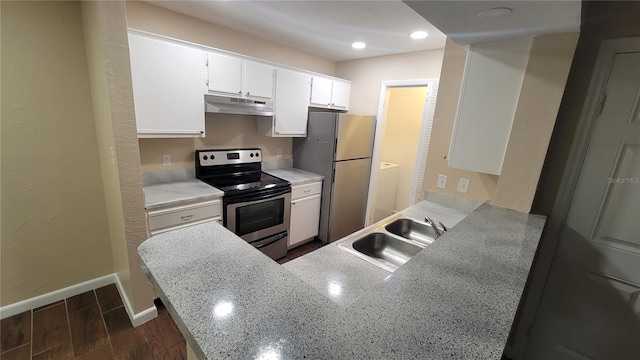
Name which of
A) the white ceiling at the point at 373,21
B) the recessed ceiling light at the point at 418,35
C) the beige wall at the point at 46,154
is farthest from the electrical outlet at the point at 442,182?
the beige wall at the point at 46,154

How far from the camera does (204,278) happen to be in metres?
0.73

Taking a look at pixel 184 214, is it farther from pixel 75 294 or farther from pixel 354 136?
pixel 354 136

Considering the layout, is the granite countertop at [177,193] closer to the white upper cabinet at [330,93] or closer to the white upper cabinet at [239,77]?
the white upper cabinet at [239,77]

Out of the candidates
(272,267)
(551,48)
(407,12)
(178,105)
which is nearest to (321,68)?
(407,12)

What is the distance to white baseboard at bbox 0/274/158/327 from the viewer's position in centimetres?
192

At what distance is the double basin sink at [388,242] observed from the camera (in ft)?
5.19

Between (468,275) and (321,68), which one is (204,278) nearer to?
(468,275)

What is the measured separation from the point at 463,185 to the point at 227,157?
2.34 metres

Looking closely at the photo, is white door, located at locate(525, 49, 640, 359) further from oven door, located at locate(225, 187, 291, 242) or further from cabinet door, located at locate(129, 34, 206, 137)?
cabinet door, located at locate(129, 34, 206, 137)

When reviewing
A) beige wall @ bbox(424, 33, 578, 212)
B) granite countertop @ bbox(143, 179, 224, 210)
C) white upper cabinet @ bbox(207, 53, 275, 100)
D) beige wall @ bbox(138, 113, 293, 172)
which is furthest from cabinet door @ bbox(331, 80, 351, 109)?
granite countertop @ bbox(143, 179, 224, 210)

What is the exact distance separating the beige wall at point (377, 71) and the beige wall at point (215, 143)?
118 centimetres

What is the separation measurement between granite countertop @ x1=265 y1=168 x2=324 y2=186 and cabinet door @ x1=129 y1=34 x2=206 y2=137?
1.06 meters

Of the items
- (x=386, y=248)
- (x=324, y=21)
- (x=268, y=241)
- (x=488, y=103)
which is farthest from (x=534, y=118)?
(x=268, y=241)

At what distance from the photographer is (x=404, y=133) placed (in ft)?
13.5
